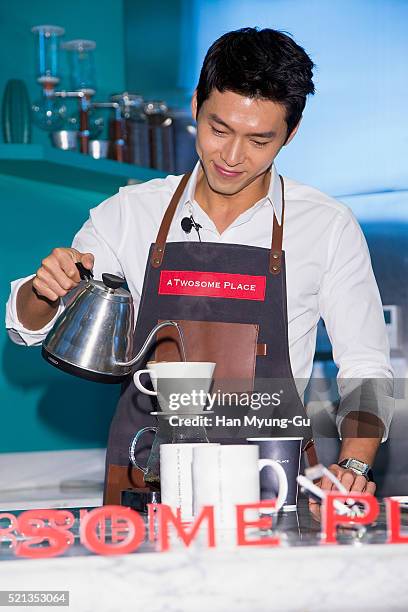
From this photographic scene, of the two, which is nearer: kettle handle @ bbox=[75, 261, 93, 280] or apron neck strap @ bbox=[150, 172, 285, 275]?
kettle handle @ bbox=[75, 261, 93, 280]

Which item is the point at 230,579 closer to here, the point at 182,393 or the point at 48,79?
the point at 182,393

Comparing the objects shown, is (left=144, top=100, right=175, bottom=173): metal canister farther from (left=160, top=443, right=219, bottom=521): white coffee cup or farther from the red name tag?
(left=160, top=443, right=219, bottom=521): white coffee cup

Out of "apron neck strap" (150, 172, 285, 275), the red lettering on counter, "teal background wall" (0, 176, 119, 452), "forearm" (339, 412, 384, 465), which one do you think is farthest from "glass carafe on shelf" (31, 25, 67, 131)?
the red lettering on counter

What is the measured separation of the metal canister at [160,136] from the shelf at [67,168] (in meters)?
0.06

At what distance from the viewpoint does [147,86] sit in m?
3.50

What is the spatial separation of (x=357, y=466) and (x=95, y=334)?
0.52 m

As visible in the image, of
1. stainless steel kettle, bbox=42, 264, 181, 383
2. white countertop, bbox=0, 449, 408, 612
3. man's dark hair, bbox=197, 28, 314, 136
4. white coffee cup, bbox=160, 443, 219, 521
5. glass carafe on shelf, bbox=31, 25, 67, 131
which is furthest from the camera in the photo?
glass carafe on shelf, bbox=31, 25, 67, 131

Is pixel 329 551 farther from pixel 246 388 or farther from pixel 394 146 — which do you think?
pixel 394 146

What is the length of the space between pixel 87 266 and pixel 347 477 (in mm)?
543

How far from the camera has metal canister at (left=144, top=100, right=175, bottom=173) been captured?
10.8ft

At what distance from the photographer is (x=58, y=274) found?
155 cm

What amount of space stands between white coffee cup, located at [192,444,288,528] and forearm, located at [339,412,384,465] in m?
0.46

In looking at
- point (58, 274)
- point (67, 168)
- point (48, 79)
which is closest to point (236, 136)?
point (58, 274)

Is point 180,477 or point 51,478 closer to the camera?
point 180,477
